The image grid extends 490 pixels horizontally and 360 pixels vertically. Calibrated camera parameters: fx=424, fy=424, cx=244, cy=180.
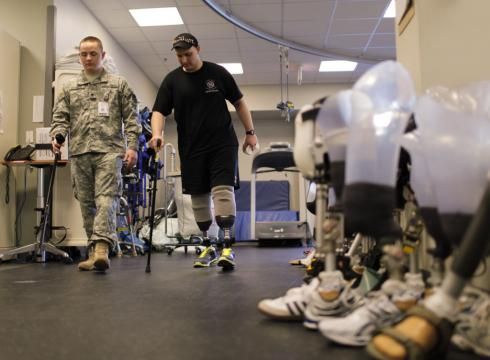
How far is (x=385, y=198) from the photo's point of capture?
30.7 inches

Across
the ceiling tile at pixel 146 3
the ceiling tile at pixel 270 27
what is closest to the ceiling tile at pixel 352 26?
the ceiling tile at pixel 270 27

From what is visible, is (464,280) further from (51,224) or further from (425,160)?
(51,224)

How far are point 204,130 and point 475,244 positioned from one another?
1898 millimetres

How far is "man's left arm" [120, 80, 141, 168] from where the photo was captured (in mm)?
2678

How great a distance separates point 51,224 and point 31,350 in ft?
10.00

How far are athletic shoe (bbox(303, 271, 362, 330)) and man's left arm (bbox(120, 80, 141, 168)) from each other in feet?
6.14

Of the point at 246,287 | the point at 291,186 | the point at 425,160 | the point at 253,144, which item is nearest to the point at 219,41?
the point at 291,186

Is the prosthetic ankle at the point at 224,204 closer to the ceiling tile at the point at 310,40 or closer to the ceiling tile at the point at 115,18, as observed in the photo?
the ceiling tile at the point at 115,18

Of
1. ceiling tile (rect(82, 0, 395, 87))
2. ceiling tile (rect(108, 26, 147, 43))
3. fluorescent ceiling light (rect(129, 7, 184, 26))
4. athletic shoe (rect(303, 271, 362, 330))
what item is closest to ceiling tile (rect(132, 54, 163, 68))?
ceiling tile (rect(82, 0, 395, 87))

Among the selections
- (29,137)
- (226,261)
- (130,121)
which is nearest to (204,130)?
(130,121)

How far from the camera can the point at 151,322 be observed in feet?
3.99

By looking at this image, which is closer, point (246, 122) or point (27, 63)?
point (246, 122)

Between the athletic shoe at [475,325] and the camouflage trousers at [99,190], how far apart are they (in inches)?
81.6

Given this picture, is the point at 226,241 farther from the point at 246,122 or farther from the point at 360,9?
the point at 360,9
